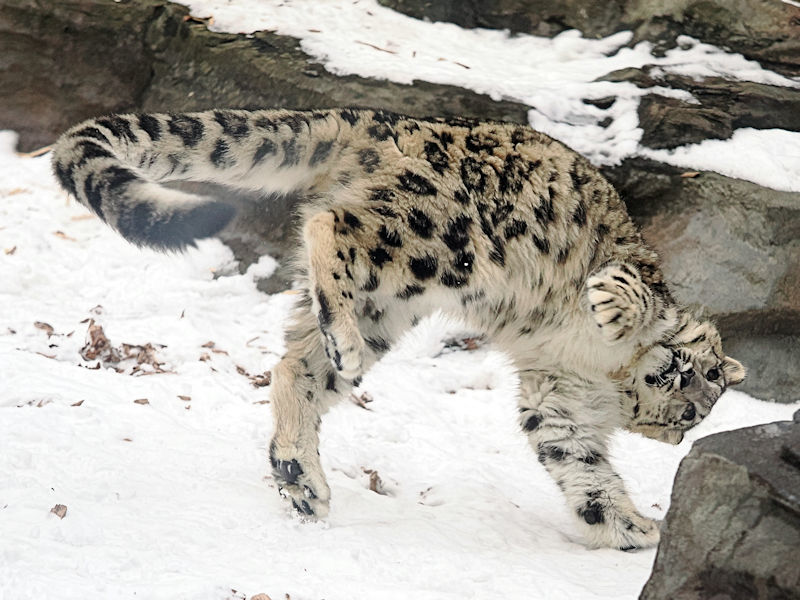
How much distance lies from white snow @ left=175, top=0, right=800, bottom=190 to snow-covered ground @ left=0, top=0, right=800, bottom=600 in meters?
0.04

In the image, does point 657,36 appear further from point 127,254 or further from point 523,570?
point 523,570

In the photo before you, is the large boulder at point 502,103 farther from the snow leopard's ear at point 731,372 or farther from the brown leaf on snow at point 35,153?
the snow leopard's ear at point 731,372

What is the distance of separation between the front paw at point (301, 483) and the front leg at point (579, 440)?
129cm

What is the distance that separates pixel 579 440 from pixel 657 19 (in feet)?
14.8

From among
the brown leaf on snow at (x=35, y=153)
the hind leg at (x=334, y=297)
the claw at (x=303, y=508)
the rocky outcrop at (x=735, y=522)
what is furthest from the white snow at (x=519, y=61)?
the rocky outcrop at (x=735, y=522)

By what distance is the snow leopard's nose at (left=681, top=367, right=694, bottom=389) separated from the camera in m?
5.09

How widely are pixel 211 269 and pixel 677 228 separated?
3171 mm

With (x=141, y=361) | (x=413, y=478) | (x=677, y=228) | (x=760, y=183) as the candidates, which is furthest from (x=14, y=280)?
(x=760, y=183)

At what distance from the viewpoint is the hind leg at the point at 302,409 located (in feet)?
14.0

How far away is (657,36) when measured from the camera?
8.11m

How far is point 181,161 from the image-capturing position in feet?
14.4

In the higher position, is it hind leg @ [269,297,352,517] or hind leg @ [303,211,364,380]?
hind leg @ [303,211,364,380]

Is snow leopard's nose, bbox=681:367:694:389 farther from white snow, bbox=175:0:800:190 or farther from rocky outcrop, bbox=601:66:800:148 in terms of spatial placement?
rocky outcrop, bbox=601:66:800:148

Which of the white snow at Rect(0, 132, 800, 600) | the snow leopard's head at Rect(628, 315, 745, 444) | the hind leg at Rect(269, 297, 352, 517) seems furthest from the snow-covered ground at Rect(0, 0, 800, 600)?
the snow leopard's head at Rect(628, 315, 745, 444)
